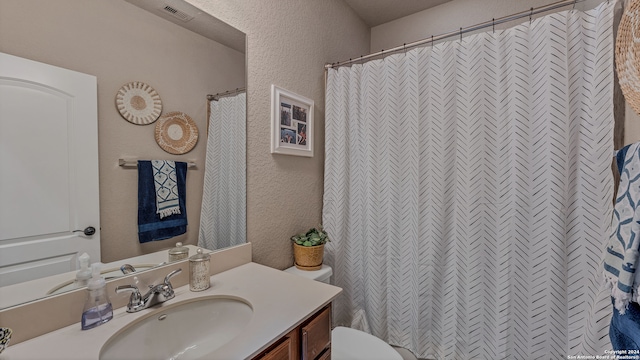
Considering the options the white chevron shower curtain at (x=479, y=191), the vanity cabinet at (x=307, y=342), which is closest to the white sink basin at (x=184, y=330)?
the vanity cabinet at (x=307, y=342)

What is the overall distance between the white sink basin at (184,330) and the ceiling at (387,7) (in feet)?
7.34

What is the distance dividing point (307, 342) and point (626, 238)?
99 cm

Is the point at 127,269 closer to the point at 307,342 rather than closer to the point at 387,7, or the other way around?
the point at 307,342

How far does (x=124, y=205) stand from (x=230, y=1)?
1.00 m

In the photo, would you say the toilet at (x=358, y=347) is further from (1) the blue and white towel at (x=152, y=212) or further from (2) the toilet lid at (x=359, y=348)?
(1) the blue and white towel at (x=152, y=212)

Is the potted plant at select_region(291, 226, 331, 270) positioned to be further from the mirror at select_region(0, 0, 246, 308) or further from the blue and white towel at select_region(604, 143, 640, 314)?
the blue and white towel at select_region(604, 143, 640, 314)

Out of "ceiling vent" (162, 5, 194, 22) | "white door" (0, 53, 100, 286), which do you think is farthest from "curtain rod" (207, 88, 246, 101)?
"white door" (0, 53, 100, 286)

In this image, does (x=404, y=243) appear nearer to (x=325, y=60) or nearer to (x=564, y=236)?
(x=564, y=236)

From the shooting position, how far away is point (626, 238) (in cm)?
76

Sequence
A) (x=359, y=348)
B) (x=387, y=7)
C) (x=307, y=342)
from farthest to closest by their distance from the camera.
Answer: (x=387, y=7), (x=359, y=348), (x=307, y=342)

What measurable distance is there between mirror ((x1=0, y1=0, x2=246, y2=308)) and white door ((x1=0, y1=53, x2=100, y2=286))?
0.03 m

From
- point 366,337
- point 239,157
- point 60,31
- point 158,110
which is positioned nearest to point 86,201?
point 158,110

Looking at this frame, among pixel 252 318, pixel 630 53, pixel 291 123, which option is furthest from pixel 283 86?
pixel 630 53

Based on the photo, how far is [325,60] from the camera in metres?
1.86
